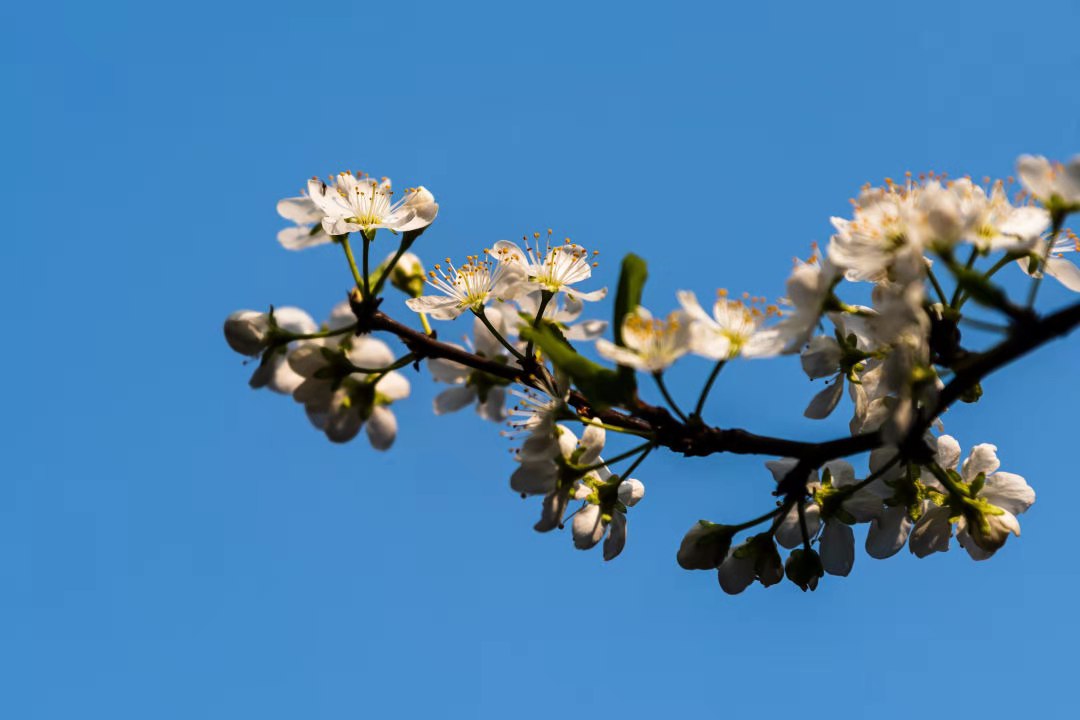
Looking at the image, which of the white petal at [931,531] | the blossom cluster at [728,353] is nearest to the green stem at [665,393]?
the blossom cluster at [728,353]

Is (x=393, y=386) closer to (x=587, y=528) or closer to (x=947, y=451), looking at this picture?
(x=587, y=528)

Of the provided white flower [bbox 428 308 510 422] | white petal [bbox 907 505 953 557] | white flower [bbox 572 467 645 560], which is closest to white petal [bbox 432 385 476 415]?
white flower [bbox 428 308 510 422]

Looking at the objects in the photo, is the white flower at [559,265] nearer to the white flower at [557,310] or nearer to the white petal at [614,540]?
the white flower at [557,310]

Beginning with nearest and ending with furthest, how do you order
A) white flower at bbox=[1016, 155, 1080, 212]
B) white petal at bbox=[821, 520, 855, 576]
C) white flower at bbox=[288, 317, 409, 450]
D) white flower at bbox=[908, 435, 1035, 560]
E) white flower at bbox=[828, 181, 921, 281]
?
white flower at bbox=[1016, 155, 1080, 212], white flower at bbox=[828, 181, 921, 281], white flower at bbox=[288, 317, 409, 450], white flower at bbox=[908, 435, 1035, 560], white petal at bbox=[821, 520, 855, 576]

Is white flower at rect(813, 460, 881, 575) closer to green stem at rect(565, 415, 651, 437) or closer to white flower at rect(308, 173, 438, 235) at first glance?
green stem at rect(565, 415, 651, 437)

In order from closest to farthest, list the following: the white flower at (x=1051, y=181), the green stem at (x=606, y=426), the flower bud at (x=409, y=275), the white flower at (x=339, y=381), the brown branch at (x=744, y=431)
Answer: the brown branch at (x=744, y=431), the white flower at (x=1051, y=181), the green stem at (x=606, y=426), the white flower at (x=339, y=381), the flower bud at (x=409, y=275)

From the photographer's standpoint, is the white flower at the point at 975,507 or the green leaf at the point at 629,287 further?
the white flower at the point at 975,507

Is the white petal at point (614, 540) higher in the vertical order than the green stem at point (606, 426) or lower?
lower
